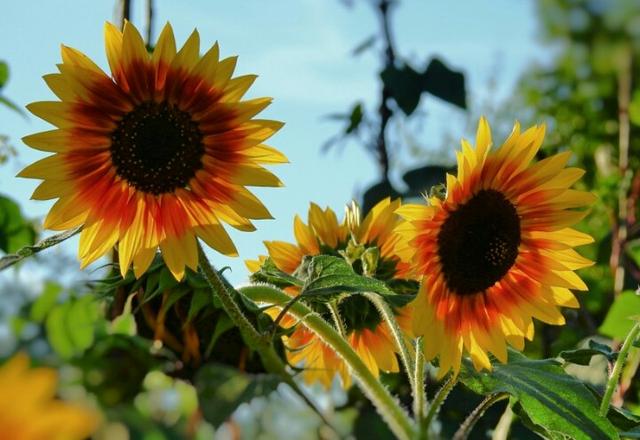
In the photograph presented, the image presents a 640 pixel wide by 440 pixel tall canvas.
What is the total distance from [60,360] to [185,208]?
51cm

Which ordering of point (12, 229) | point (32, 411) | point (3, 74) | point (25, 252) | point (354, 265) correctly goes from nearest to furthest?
point (32, 411), point (25, 252), point (354, 265), point (12, 229), point (3, 74)

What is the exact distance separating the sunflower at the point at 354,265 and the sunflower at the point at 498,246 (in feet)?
0.27

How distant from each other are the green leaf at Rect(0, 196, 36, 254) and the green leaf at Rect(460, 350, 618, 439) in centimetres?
61

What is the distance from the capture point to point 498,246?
68cm

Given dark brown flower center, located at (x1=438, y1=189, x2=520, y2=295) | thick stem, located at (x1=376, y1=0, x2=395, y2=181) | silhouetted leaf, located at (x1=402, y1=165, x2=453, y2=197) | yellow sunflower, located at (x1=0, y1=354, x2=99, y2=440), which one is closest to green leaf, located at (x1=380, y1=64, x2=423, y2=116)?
thick stem, located at (x1=376, y1=0, x2=395, y2=181)

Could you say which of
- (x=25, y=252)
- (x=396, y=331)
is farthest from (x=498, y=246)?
(x=25, y=252)

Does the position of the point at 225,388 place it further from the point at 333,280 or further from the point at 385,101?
the point at 385,101

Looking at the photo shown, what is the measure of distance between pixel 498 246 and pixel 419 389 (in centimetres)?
18

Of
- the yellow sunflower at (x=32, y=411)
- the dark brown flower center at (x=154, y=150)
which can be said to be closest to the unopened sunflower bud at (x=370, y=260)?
the dark brown flower center at (x=154, y=150)

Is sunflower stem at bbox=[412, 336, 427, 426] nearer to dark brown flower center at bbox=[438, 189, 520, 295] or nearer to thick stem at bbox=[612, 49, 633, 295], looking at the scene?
dark brown flower center at bbox=[438, 189, 520, 295]

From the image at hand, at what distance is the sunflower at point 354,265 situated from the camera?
0.74m

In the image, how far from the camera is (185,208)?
59 centimetres

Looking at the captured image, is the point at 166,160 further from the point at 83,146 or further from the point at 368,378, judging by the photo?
the point at 368,378

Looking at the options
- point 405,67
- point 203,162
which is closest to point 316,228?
point 203,162
